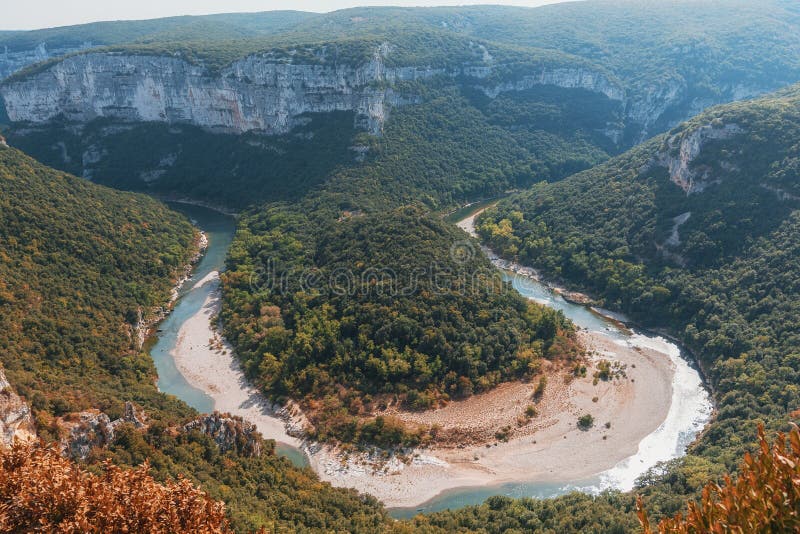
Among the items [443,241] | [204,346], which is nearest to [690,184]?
[443,241]

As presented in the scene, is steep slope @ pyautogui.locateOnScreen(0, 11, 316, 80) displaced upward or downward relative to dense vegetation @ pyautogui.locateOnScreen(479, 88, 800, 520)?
upward

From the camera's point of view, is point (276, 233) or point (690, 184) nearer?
point (690, 184)

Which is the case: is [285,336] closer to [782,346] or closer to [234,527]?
[234,527]

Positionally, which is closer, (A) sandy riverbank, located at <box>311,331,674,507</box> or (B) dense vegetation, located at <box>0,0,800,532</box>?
(B) dense vegetation, located at <box>0,0,800,532</box>

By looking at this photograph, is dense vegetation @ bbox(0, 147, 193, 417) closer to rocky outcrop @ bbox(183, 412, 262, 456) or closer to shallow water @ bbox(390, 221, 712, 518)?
rocky outcrop @ bbox(183, 412, 262, 456)

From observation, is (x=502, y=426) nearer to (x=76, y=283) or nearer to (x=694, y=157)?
Answer: (x=76, y=283)

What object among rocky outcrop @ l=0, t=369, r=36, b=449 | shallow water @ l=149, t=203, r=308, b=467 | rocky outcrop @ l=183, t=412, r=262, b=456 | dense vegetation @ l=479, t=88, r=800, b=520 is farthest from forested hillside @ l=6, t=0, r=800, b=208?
rocky outcrop @ l=0, t=369, r=36, b=449
